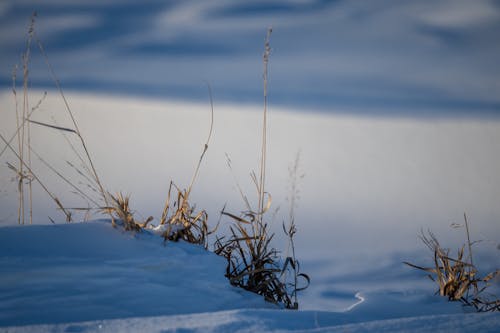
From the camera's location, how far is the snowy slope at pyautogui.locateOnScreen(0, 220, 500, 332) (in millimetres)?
1547

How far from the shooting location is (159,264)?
2.40 meters

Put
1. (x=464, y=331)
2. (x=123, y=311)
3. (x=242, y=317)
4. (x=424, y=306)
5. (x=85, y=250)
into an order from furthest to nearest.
Result: 1. (x=424, y=306)
2. (x=85, y=250)
3. (x=123, y=311)
4. (x=242, y=317)
5. (x=464, y=331)

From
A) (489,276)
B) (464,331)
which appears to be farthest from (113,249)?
(489,276)

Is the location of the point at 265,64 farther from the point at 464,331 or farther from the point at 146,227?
the point at 464,331

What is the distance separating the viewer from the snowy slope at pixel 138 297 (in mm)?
1547

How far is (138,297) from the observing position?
2105 millimetres

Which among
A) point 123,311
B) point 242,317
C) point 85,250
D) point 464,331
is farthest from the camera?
point 85,250

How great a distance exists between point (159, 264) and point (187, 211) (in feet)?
1.86

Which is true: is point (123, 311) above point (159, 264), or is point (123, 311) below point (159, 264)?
below

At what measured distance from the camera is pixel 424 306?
9.07 ft

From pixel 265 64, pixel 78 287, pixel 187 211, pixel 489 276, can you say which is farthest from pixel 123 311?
pixel 489 276

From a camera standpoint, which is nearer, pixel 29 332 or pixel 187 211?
pixel 29 332

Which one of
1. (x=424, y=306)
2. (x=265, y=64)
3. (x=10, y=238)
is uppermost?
(x=265, y=64)

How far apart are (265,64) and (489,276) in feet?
5.66
